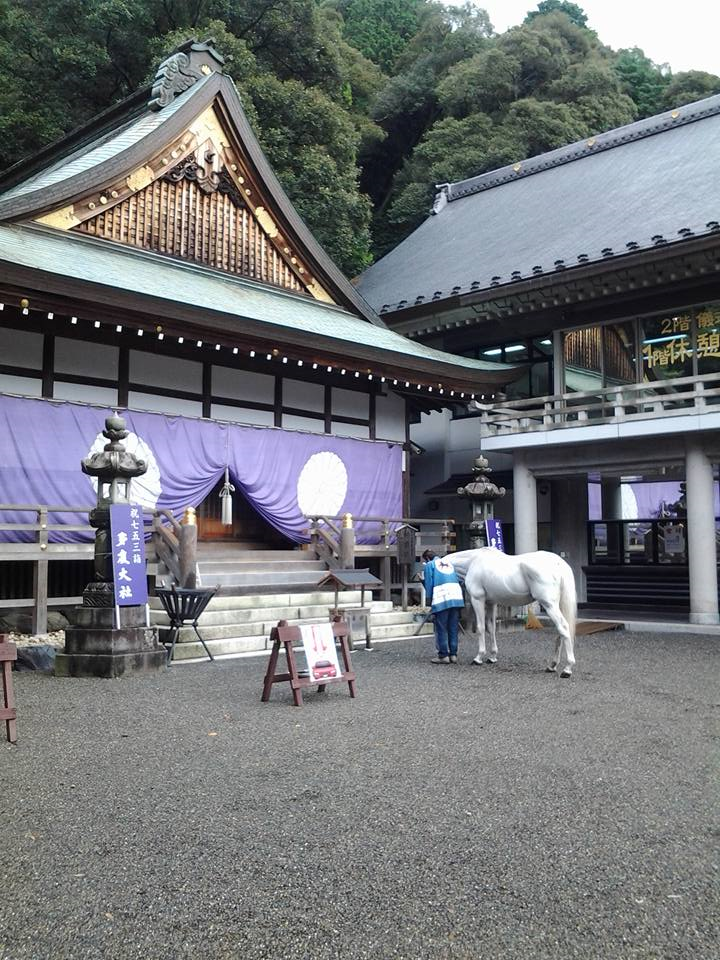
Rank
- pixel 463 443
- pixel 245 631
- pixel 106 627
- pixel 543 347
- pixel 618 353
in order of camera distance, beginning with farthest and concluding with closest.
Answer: pixel 463 443
pixel 543 347
pixel 618 353
pixel 245 631
pixel 106 627

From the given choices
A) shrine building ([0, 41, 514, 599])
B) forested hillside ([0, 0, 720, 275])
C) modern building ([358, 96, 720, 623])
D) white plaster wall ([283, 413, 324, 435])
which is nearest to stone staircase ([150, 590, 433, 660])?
shrine building ([0, 41, 514, 599])

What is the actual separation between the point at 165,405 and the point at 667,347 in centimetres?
1039

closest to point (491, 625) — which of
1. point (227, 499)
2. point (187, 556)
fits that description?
point (187, 556)

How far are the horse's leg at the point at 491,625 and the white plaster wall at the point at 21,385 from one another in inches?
312

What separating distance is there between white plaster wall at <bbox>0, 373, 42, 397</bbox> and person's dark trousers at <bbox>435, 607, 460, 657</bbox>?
7465 millimetres

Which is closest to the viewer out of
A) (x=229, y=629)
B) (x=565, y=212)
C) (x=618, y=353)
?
(x=229, y=629)

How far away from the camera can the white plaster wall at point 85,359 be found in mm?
13086

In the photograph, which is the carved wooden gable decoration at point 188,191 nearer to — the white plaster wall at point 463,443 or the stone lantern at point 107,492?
the white plaster wall at point 463,443

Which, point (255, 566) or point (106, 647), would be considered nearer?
point (106, 647)

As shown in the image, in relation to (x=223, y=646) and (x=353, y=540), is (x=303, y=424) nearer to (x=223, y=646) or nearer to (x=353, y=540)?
(x=353, y=540)

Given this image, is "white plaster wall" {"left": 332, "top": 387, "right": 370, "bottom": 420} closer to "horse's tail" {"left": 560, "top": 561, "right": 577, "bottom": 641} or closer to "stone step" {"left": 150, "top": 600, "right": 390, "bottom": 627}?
"stone step" {"left": 150, "top": 600, "right": 390, "bottom": 627}

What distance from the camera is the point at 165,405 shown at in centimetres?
1435

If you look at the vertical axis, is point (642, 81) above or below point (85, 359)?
above

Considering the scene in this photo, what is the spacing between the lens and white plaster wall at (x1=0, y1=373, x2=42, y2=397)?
12347mm
